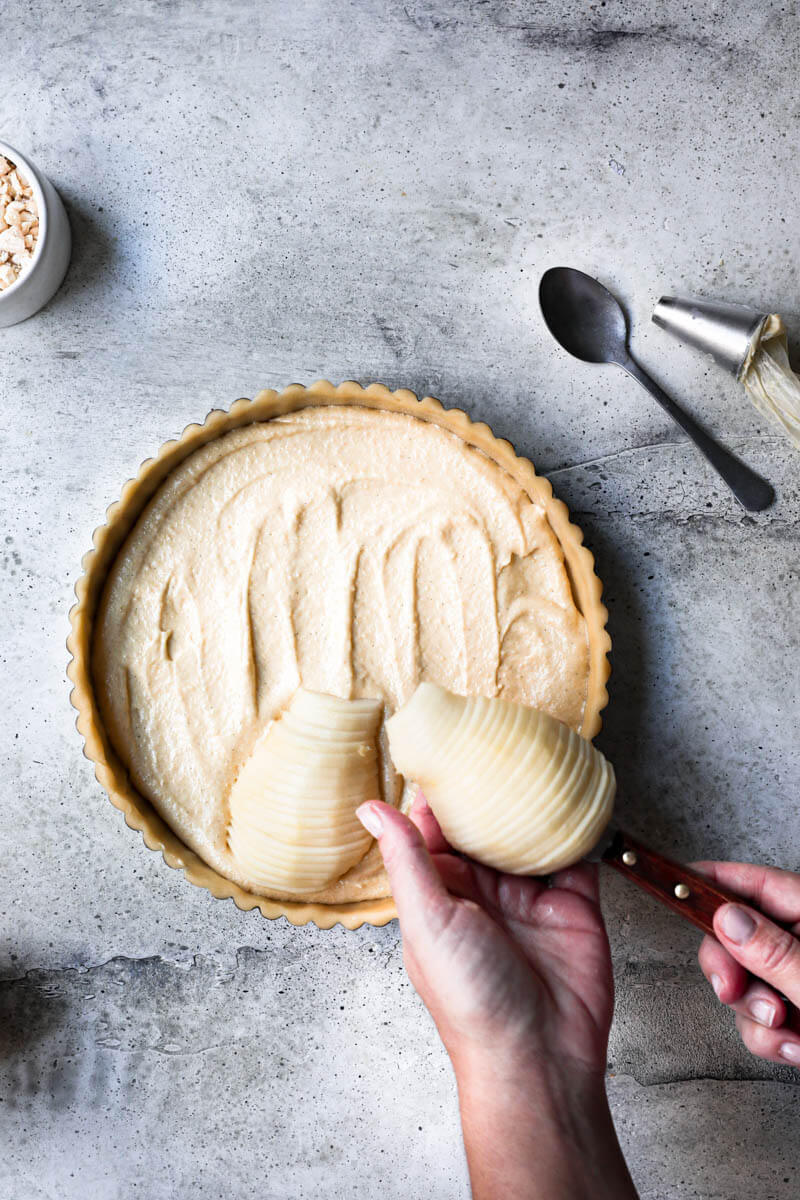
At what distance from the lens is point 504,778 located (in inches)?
45.3

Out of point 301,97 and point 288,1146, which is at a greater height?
point 301,97

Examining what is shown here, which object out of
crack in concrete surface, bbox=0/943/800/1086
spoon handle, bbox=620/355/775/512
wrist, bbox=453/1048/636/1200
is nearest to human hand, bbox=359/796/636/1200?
wrist, bbox=453/1048/636/1200

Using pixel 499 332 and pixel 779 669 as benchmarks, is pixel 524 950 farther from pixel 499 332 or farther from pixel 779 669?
pixel 499 332

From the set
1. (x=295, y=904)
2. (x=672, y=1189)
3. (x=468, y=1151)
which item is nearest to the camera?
(x=468, y=1151)

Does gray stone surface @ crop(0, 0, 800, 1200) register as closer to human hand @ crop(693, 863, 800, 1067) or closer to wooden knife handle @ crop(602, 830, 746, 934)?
human hand @ crop(693, 863, 800, 1067)

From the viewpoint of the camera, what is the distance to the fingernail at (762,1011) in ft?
4.10

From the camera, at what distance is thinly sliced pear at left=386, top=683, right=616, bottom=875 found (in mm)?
1153

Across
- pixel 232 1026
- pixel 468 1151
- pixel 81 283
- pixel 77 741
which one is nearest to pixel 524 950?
pixel 468 1151

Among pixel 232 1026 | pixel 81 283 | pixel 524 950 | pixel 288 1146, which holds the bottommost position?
pixel 288 1146

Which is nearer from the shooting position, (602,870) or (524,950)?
(524,950)

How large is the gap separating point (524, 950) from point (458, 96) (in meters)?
1.39

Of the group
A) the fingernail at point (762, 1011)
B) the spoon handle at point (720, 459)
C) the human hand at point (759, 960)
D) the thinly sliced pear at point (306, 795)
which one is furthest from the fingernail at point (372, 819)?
the spoon handle at point (720, 459)

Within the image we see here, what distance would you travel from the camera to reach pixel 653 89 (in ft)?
5.32

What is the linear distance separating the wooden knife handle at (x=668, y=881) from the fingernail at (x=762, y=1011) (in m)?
0.16
